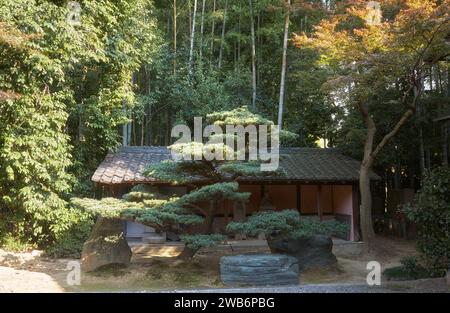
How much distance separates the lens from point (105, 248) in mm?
8586

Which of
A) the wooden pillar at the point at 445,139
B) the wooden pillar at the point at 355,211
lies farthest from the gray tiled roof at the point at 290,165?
the wooden pillar at the point at 445,139

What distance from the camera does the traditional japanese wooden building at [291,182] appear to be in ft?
36.9

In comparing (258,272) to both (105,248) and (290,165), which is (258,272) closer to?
(105,248)

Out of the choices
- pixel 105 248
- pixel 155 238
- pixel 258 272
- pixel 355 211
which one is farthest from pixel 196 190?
pixel 355 211

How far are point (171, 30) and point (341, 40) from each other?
1002cm

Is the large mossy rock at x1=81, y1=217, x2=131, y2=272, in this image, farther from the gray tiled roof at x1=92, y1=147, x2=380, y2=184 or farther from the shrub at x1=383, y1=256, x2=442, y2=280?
the shrub at x1=383, y1=256, x2=442, y2=280

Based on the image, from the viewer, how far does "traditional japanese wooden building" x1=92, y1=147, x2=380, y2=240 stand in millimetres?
11242

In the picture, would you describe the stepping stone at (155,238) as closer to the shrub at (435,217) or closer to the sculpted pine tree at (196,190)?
the sculpted pine tree at (196,190)

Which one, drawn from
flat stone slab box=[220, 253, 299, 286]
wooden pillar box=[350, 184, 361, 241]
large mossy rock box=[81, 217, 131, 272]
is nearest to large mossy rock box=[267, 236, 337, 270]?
flat stone slab box=[220, 253, 299, 286]

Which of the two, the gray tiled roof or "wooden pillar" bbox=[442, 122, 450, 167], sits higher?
"wooden pillar" bbox=[442, 122, 450, 167]

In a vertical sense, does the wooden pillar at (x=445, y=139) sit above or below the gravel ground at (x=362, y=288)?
above

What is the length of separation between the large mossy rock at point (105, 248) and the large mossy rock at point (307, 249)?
296cm

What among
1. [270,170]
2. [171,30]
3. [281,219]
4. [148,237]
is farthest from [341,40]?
[171,30]

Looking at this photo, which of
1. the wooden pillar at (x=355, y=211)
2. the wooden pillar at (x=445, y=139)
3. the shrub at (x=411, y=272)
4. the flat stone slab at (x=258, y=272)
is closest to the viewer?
the flat stone slab at (x=258, y=272)
